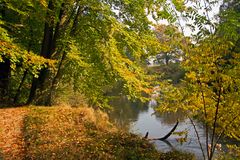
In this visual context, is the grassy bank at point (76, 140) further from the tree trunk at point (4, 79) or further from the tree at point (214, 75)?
the tree trunk at point (4, 79)

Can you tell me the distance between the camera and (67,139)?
39.1 ft

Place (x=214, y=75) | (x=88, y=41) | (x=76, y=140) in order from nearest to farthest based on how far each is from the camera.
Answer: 1. (x=214, y=75)
2. (x=76, y=140)
3. (x=88, y=41)

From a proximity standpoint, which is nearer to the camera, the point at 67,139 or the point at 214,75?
the point at 214,75

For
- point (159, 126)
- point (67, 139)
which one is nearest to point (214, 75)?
point (67, 139)

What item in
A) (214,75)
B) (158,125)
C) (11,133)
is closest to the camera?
(214,75)

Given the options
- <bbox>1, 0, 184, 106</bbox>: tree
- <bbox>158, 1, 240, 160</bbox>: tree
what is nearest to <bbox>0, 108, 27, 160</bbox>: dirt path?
<bbox>1, 0, 184, 106</bbox>: tree

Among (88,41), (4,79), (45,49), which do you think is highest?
(88,41)

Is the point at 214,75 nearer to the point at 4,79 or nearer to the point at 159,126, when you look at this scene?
the point at 4,79

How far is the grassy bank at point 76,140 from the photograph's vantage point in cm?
1048

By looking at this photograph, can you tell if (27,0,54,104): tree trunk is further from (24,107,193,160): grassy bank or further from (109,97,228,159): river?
(109,97,228,159): river

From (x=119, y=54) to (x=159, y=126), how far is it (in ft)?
37.9

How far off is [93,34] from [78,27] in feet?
2.97

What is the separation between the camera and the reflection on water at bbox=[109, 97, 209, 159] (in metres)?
19.5

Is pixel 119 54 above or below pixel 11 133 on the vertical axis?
above
